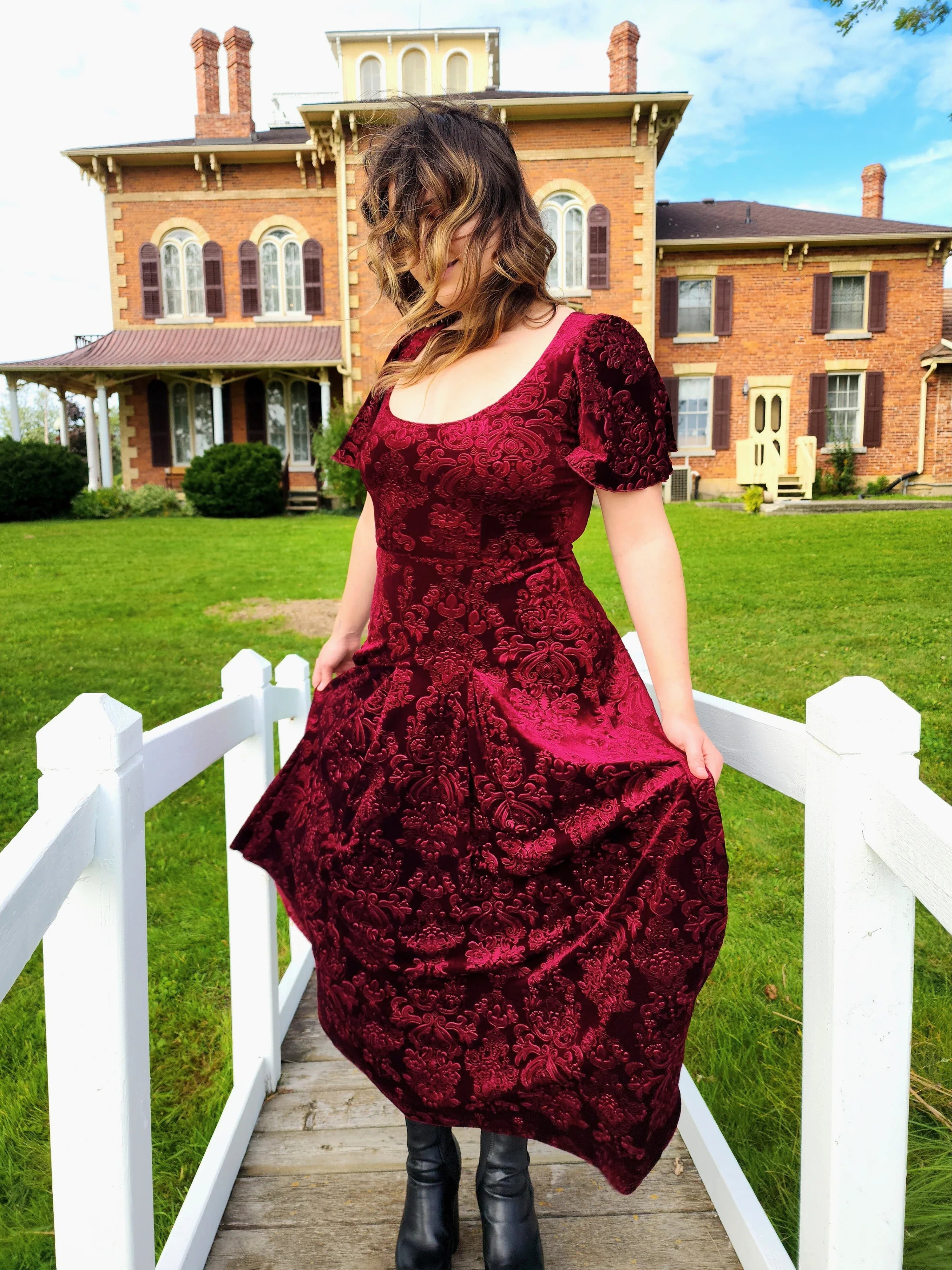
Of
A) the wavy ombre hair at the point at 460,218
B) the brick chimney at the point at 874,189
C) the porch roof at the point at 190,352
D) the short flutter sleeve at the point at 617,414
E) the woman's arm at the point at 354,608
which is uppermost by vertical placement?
the brick chimney at the point at 874,189

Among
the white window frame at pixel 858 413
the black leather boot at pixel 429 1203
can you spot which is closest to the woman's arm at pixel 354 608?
the black leather boot at pixel 429 1203

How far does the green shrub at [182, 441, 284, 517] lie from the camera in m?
15.6

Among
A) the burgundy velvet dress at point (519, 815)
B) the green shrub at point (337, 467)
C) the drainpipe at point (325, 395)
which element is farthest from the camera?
the drainpipe at point (325, 395)

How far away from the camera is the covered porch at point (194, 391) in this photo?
60.0 ft

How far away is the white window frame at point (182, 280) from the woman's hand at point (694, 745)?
19553 millimetres

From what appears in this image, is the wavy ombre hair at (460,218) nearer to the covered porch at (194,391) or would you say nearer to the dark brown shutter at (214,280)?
the covered porch at (194,391)

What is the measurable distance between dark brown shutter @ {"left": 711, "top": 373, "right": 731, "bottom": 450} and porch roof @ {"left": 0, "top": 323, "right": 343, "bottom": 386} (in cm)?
729

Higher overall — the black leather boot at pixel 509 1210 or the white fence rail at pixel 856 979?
the white fence rail at pixel 856 979

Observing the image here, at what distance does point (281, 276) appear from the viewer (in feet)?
62.6

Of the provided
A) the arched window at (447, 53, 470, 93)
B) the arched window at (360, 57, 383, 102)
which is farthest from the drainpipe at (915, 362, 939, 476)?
the arched window at (360, 57, 383, 102)

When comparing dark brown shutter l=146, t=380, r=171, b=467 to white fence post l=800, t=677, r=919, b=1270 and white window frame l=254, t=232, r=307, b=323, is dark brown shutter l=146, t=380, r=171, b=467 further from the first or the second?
white fence post l=800, t=677, r=919, b=1270

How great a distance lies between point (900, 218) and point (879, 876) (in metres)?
22.9

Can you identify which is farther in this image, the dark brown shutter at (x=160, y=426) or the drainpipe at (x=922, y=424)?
the dark brown shutter at (x=160, y=426)

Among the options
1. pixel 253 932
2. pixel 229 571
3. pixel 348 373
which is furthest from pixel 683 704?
pixel 348 373
